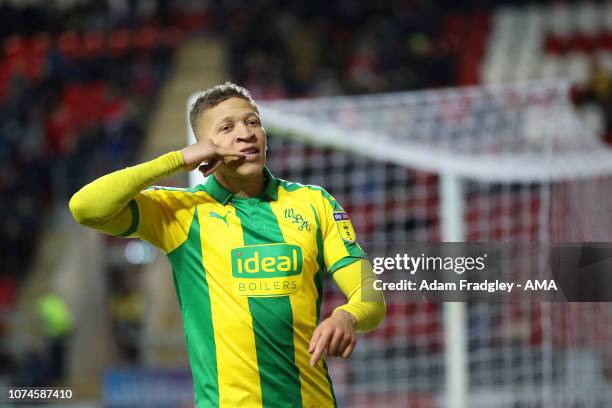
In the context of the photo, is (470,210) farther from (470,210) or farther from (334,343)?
(334,343)

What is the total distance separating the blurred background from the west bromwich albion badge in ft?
8.73

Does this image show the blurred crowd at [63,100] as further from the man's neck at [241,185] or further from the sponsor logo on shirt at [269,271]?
the sponsor logo on shirt at [269,271]

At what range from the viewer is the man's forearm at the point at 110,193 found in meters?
2.76

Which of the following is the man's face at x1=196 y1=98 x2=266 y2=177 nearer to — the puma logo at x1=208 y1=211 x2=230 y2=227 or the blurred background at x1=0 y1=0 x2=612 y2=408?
the puma logo at x1=208 y1=211 x2=230 y2=227

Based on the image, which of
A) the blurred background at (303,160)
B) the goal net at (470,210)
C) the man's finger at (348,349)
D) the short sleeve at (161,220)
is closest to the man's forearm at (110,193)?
the short sleeve at (161,220)

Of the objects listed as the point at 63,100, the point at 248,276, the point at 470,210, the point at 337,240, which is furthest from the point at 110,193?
the point at 63,100

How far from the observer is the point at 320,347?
2.51 metres

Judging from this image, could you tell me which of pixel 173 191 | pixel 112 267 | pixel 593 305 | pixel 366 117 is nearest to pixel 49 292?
pixel 112 267

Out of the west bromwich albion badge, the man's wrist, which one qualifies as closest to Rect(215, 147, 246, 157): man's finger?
the west bromwich albion badge

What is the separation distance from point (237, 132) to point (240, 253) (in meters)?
0.35

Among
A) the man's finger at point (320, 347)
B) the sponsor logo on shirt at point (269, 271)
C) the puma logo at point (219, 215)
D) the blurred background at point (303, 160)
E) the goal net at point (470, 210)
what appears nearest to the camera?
the man's finger at point (320, 347)

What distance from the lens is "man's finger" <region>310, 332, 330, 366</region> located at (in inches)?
98.7

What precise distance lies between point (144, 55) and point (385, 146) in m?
9.58

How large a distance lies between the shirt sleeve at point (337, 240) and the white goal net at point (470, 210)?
2387 mm
